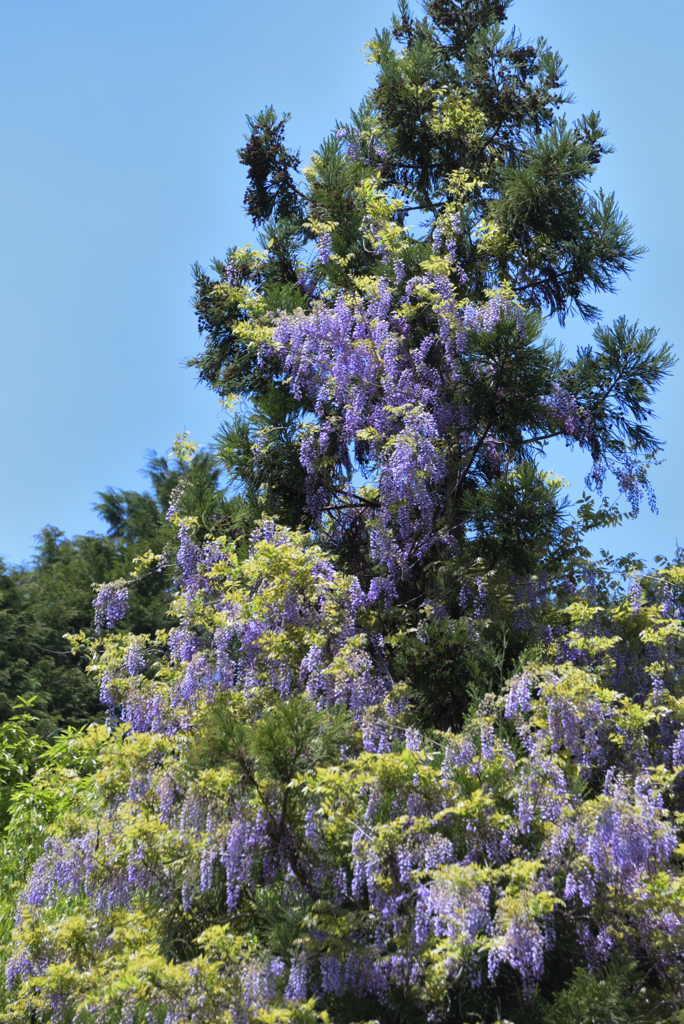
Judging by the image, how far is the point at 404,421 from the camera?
27.6ft

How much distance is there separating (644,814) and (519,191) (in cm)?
759

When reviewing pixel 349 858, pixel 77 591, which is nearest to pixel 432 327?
pixel 349 858

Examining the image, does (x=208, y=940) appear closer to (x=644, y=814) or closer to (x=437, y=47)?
(x=644, y=814)

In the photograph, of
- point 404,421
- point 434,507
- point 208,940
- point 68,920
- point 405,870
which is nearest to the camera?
point 208,940

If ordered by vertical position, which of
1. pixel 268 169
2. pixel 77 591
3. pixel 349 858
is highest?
pixel 268 169

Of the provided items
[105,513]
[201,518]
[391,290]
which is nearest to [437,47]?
[391,290]

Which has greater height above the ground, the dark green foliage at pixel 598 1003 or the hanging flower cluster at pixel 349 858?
the hanging flower cluster at pixel 349 858

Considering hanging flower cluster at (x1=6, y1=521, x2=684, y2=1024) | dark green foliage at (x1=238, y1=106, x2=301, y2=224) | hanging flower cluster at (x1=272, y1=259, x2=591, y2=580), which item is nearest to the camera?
hanging flower cluster at (x1=6, y1=521, x2=684, y2=1024)

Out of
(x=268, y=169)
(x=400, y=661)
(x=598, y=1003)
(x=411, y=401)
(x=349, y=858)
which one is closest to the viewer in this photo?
(x=598, y=1003)

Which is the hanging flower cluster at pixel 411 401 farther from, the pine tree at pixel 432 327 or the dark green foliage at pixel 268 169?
the dark green foliage at pixel 268 169

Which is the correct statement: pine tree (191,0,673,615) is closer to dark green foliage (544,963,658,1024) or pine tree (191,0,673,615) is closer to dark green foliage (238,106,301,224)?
dark green foliage (238,106,301,224)

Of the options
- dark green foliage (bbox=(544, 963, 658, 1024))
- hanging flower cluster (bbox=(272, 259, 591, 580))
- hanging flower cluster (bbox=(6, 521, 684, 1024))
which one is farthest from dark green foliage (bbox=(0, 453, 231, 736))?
dark green foliage (bbox=(544, 963, 658, 1024))

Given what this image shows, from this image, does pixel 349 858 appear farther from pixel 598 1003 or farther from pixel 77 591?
pixel 77 591

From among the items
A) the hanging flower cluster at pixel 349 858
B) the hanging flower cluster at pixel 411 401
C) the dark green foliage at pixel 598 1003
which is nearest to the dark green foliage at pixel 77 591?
the hanging flower cluster at pixel 411 401
